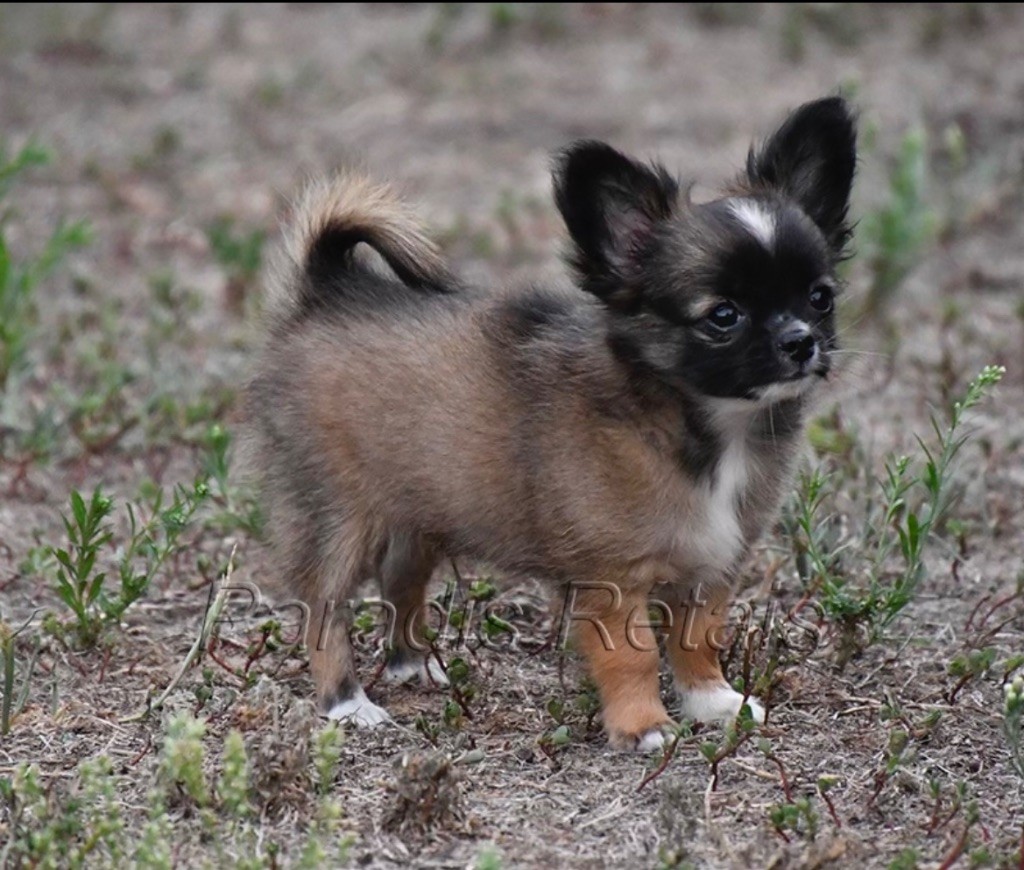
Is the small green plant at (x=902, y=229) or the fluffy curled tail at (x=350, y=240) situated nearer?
the fluffy curled tail at (x=350, y=240)

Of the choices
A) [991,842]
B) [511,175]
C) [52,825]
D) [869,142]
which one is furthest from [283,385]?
[511,175]

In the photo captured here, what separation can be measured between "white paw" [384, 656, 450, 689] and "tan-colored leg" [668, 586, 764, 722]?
26.8 inches

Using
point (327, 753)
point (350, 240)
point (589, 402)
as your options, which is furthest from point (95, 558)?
point (589, 402)

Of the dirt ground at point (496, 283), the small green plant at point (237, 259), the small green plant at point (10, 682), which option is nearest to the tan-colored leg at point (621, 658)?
the dirt ground at point (496, 283)

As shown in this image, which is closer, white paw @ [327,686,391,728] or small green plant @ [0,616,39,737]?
small green plant @ [0,616,39,737]

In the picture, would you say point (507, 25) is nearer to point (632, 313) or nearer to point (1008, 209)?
point (1008, 209)

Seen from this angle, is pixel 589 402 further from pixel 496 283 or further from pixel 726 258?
pixel 496 283

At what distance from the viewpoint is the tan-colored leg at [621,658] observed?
4254mm

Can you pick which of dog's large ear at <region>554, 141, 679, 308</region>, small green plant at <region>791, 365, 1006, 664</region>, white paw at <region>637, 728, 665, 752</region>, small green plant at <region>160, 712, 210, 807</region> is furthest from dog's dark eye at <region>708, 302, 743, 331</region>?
small green plant at <region>160, 712, 210, 807</region>

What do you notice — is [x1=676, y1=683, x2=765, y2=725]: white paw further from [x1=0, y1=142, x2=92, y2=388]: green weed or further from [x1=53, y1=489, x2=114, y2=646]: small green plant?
[x1=0, y1=142, x2=92, y2=388]: green weed

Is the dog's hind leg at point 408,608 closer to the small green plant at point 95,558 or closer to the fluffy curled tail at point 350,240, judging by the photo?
the small green plant at point 95,558

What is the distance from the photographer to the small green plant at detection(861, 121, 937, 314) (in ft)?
24.9

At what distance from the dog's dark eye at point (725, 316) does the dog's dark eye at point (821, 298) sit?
0.19 m

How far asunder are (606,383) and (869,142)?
10.0 ft
